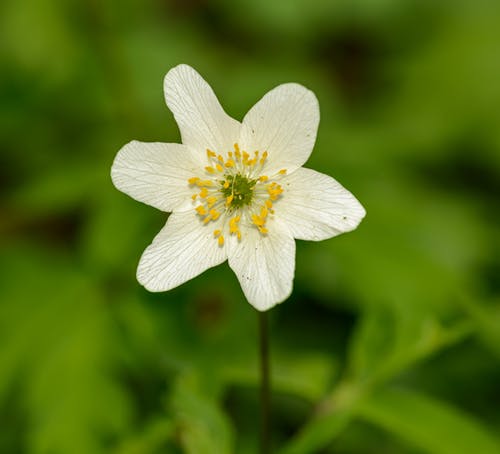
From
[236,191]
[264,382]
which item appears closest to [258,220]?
[236,191]

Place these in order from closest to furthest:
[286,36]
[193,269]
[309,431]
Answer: [193,269] → [309,431] → [286,36]

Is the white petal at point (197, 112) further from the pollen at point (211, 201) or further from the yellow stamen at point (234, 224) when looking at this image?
the yellow stamen at point (234, 224)

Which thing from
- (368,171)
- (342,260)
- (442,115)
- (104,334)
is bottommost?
(104,334)

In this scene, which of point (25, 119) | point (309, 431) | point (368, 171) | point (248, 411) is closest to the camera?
point (309, 431)

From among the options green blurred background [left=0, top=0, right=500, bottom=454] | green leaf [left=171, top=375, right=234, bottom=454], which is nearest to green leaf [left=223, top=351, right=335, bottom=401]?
green blurred background [left=0, top=0, right=500, bottom=454]

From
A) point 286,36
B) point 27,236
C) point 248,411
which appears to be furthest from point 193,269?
point 286,36

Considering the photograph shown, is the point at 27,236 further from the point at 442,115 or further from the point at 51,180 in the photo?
the point at 442,115

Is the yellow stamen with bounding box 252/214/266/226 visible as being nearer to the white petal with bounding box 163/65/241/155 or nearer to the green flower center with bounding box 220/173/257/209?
the green flower center with bounding box 220/173/257/209
